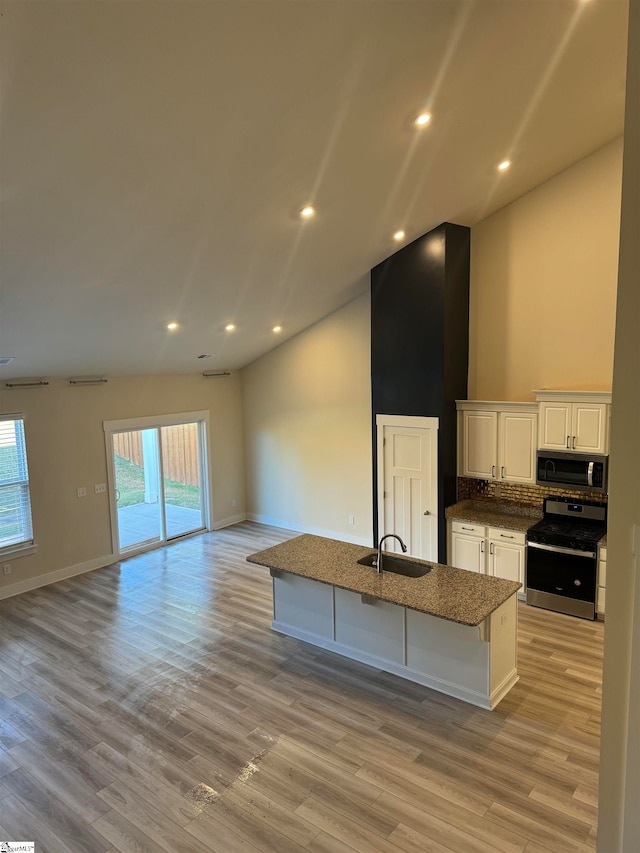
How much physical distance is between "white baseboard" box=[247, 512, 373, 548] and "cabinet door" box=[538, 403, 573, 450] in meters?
3.04

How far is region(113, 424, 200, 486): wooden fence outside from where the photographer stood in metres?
8.16

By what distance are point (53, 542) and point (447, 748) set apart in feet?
18.0

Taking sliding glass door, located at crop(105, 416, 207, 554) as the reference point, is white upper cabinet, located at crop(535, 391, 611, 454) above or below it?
above

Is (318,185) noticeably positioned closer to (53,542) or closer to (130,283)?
(130,283)

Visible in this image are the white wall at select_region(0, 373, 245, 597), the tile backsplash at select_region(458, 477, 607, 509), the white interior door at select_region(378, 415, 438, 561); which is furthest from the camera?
the white wall at select_region(0, 373, 245, 597)

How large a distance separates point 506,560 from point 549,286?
3129mm

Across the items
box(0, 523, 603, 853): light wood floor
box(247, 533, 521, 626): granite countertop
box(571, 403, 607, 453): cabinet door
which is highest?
box(571, 403, 607, 453): cabinet door

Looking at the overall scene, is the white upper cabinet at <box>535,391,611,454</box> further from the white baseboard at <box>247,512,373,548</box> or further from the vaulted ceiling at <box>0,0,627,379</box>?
the white baseboard at <box>247,512,373,548</box>

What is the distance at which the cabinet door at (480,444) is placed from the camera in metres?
6.41

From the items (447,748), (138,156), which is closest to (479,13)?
(138,156)

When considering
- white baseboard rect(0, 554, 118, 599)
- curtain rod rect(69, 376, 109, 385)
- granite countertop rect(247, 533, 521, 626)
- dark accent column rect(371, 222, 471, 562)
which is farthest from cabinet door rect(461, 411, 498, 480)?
white baseboard rect(0, 554, 118, 599)

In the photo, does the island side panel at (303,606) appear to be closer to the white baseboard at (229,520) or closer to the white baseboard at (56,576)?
the white baseboard at (56,576)

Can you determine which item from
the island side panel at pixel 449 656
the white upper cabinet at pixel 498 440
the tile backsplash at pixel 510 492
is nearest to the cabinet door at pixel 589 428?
the white upper cabinet at pixel 498 440

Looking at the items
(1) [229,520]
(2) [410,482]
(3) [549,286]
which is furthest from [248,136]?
(1) [229,520]
